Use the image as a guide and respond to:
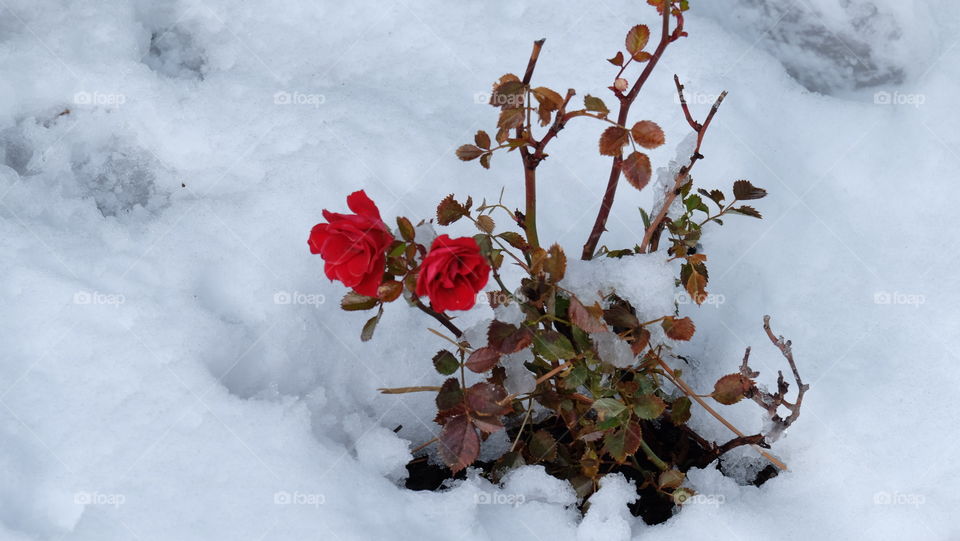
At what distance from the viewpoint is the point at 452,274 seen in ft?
3.70

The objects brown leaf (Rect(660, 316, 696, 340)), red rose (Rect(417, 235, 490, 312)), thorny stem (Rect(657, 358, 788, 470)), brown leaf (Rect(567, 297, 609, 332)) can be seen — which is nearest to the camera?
red rose (Rect(417, 235, 490, 312))

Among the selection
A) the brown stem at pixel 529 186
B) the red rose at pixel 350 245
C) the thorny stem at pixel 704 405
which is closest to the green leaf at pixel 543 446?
the thorny stem at pixel 704 405

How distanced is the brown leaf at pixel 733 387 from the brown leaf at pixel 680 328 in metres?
0.12

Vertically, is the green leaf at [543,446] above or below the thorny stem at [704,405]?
below

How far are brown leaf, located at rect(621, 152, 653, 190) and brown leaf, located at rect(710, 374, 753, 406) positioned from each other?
1.33 feet

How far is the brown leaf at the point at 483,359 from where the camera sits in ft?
4.30

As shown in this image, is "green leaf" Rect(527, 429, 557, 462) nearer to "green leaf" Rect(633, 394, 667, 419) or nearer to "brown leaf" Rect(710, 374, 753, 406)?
"green leaf" Rect(633, 394, 667, 419)

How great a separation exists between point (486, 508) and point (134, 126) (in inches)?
47.1

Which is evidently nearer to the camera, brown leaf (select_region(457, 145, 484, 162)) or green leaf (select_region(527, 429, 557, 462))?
brown leaf (select_region(457, 145, 484, 162))

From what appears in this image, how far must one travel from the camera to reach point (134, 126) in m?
1.89

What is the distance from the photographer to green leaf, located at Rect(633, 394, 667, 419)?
52.7 inches

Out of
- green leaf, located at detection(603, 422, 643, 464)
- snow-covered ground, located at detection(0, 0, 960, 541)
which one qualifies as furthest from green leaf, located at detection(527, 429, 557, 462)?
green leaf, located at detection(603, 422, 643, 464)

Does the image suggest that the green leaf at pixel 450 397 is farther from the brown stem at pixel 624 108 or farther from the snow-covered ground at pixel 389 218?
the brown stem at pixel 624 108

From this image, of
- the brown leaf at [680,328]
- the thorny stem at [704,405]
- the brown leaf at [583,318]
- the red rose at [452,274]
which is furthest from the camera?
the thorny stem at [704,405]
